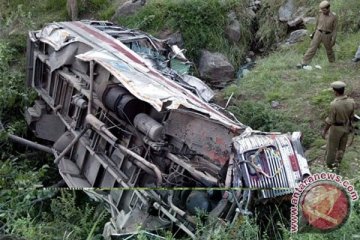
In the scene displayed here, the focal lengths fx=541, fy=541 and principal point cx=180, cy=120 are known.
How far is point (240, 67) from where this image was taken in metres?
12.8

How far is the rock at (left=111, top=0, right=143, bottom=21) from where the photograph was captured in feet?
44.0

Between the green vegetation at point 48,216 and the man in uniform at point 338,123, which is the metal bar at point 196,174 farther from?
the man in uniform at point 338,123

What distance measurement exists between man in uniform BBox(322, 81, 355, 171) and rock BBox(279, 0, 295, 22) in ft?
22.3

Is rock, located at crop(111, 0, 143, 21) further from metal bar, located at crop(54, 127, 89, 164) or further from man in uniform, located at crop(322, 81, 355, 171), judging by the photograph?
man in uniform, located at crop(322, 81, 355, 171)

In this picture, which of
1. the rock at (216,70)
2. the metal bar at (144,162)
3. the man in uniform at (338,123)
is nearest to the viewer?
the metal bar at (144,162)

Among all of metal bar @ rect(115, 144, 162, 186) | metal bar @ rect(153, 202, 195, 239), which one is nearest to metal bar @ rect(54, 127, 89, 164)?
metal bar @ rect(115, 144, 162, 186)

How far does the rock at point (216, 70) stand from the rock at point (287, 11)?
207cm

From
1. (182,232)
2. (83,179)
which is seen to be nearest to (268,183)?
(182,232)

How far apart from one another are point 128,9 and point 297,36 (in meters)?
4.18

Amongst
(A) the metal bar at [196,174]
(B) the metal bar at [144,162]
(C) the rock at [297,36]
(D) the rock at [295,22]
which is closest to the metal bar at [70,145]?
(B) the metal bar at [144,162]

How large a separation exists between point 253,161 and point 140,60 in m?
3.39

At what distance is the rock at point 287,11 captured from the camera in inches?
524

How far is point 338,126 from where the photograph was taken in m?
6.80

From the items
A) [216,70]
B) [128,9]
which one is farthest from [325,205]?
[128,9]
